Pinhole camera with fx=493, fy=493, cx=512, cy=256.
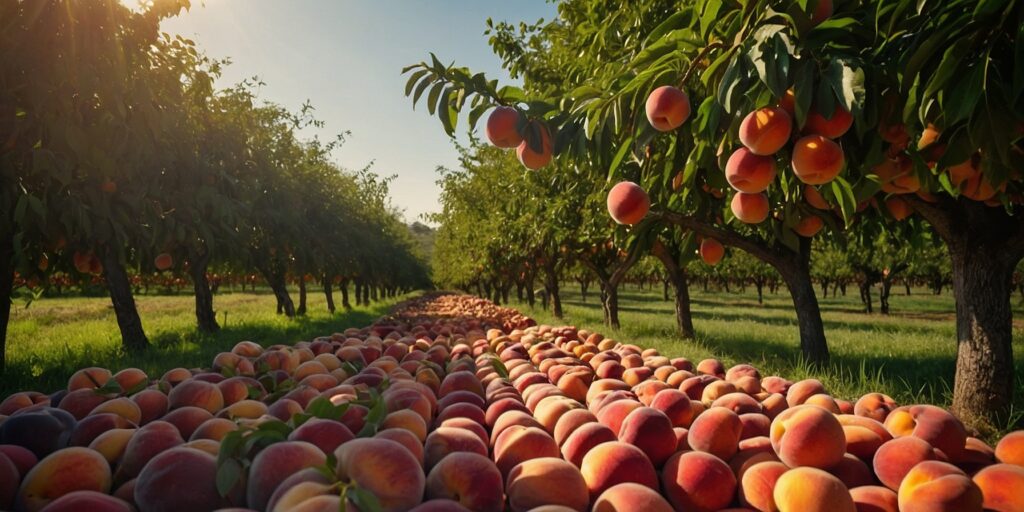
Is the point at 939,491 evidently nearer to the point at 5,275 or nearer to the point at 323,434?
the point at 323,434

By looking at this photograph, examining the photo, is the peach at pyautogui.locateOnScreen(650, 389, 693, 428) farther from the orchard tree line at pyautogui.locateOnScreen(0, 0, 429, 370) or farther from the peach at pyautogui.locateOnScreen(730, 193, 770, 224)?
the orchard tree line at pyautogui.locateOnScreen(0, 0, 429, 370)

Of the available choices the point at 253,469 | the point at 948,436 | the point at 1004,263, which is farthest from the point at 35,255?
the point at 1004,263

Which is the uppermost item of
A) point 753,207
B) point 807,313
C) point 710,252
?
point 753,207

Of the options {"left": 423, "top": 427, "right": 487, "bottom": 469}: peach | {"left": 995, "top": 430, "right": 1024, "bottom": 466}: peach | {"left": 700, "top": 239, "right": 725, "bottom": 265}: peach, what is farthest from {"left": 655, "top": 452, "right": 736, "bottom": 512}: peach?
{"left": 700, "top": 239, "right": 725, "bottom": 265}: peach

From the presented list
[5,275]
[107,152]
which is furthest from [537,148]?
[5,275]

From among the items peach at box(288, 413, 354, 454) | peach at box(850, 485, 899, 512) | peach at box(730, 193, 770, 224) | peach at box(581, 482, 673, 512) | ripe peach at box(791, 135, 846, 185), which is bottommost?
peach at box(850, 485, 899, 512)

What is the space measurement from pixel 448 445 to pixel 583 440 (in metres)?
0.47

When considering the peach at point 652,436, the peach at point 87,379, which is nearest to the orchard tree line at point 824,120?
the peach at point 652,436

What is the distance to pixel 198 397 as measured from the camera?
224 centimetres

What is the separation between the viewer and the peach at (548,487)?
54.9 inches

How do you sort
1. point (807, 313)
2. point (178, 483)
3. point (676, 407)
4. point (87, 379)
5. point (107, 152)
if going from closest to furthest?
point (178, 483), point (676, 407), point (87, 379), point (107, 152), point (807, 313)

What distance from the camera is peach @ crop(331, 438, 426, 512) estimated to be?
1.34 metres

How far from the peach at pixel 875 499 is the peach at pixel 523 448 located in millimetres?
889

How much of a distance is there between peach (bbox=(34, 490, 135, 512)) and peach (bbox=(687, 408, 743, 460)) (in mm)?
1712
